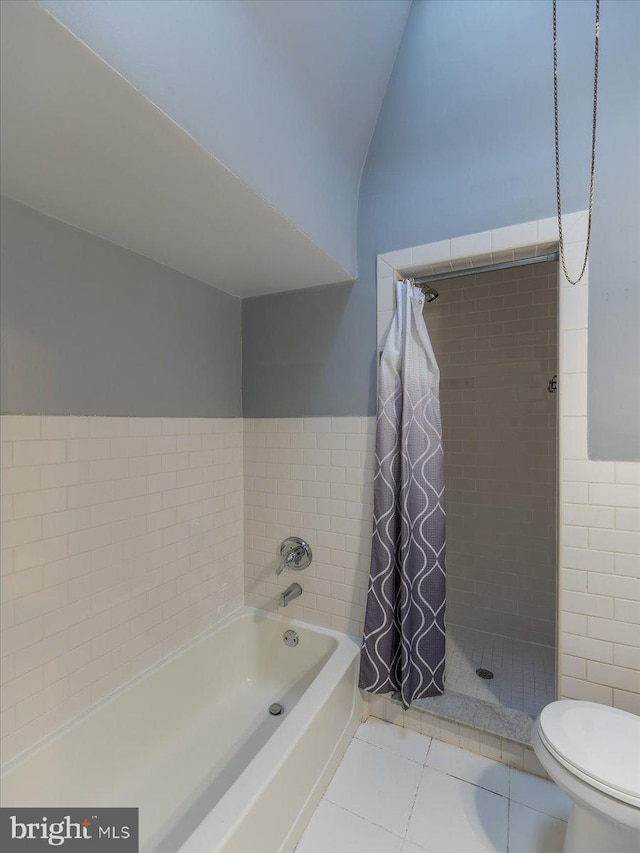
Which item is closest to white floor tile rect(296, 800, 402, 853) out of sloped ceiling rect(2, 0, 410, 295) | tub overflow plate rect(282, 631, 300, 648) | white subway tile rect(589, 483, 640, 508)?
tub overflow plate rect(282, 631, 300, 648)

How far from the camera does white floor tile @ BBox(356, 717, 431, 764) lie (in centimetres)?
164

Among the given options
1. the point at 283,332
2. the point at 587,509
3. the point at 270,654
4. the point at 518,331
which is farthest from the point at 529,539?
the point at 283,332

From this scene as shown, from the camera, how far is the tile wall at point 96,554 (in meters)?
1.18

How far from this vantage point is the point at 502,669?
204 centimetres

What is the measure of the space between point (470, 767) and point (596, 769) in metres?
0.70

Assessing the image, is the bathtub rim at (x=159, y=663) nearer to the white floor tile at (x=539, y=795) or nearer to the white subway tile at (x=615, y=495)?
the white floor tile at (x=539, y=795)

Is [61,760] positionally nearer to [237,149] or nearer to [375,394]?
[375,394]

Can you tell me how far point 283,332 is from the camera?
2059 mm

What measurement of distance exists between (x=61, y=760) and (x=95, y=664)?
0.88 ft

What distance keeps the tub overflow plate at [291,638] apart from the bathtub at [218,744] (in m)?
0.02

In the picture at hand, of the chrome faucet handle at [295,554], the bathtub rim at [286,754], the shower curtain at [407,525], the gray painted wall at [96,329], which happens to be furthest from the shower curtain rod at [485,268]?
the bathtub rim at [286,754]

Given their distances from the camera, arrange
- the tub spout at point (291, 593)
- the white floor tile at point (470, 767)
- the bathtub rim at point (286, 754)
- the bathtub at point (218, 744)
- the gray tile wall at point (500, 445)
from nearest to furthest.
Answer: the bathtub rim at point (286, 754) < the bathtub at point (218, 744) < the white floor tile at point (470, 767) < the tub spout at point (291, 593) < the gray tile wall at point (500, 445)

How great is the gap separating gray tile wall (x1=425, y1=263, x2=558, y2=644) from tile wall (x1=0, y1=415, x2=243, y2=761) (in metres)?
1.61

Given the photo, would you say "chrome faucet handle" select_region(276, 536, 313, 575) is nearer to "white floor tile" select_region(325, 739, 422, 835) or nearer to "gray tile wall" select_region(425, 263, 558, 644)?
"white floor tile" select_region(325, 739, 422, 835)
